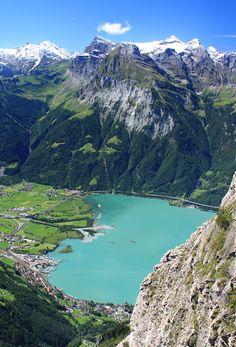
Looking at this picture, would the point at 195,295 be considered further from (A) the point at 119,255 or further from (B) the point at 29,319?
(A) the point at 119,255

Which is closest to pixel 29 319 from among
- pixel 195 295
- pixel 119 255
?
pixel 119 255

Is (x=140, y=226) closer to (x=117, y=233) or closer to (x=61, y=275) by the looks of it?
(x=117, y=233)

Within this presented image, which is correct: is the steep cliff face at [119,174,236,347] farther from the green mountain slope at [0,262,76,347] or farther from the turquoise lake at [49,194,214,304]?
the turquoise lake at [49,194,214,304]

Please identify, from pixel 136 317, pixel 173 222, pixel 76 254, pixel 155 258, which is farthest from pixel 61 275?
pixel 136 317

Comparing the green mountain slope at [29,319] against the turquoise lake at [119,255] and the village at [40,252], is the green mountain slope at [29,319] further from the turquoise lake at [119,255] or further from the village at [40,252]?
the turquoise lake at [119,255]

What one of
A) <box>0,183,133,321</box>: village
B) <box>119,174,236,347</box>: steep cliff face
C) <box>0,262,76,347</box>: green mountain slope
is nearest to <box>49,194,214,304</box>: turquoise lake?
<box>0,183,133,321</box>: village

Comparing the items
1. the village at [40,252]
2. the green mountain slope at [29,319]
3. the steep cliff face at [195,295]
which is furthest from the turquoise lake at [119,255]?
the steep cliff face at [195,295]

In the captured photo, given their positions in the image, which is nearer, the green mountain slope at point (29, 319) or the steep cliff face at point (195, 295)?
the steep cliff face at point (195, 295)
